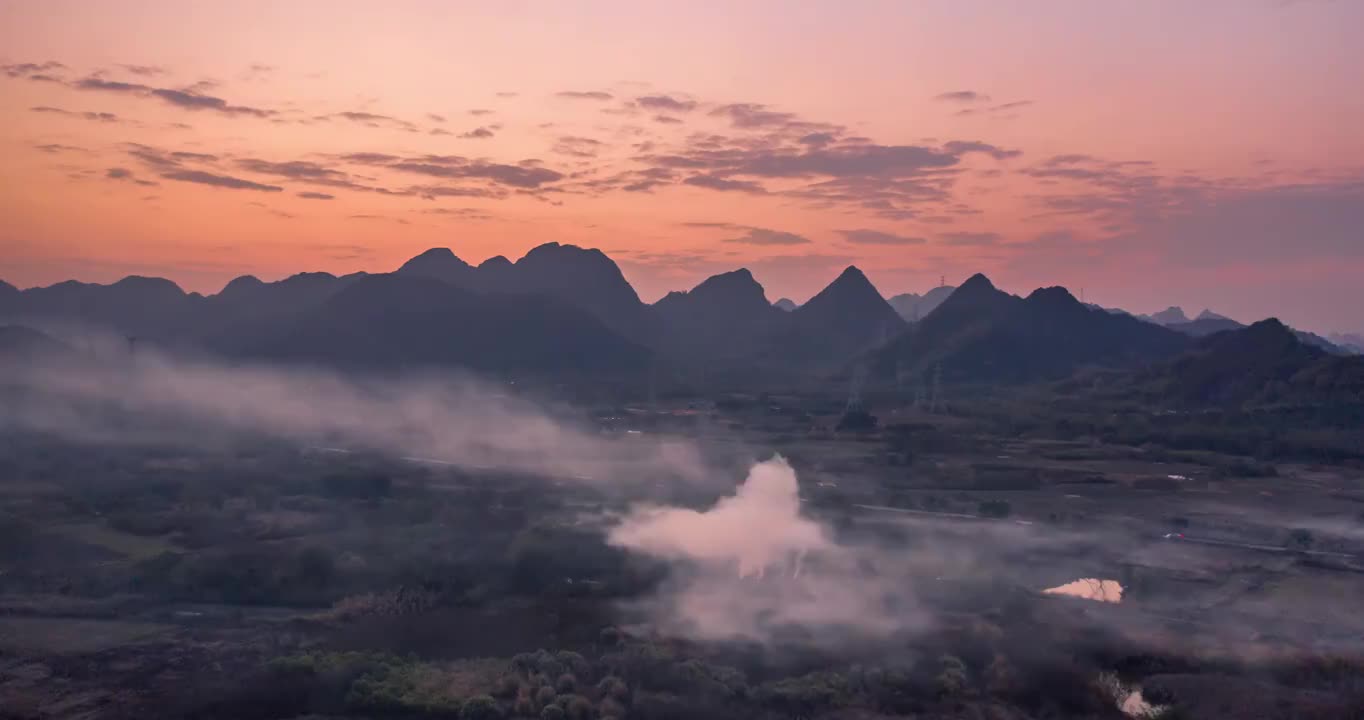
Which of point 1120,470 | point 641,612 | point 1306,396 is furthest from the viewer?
point 1306,396

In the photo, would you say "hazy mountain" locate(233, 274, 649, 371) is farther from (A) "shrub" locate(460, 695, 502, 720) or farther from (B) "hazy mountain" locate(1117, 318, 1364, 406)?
(A) "shrub" locate(460, 695, 502, 720)

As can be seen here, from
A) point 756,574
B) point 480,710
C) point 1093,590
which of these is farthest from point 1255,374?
point 480,710

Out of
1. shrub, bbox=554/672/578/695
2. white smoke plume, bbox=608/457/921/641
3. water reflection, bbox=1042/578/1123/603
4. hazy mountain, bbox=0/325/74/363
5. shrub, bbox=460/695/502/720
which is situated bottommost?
shrub, bbox=460/695/502/720

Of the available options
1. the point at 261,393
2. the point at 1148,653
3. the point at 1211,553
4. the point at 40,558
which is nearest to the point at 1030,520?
the point at 1211,553

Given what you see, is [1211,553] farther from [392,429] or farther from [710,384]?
[710,384]

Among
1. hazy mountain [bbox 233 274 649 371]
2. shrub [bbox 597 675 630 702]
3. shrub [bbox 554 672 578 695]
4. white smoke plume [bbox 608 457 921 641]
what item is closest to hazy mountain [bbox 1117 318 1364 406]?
white smoke plume [bbox 608 457 921 641]

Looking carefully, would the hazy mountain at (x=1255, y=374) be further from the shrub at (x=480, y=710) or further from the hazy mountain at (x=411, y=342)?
the shrub at (x=480, y=710)

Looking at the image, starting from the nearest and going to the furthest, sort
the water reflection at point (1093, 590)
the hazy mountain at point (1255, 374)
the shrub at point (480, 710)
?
the shrub at point (480, 710) → the water reflection at point (1093, 590) → the hazy mountain at point (1255, 374)

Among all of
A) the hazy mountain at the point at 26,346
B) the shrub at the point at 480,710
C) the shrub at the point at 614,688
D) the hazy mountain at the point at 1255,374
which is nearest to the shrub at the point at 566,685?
the shrub at the point at 614,688
